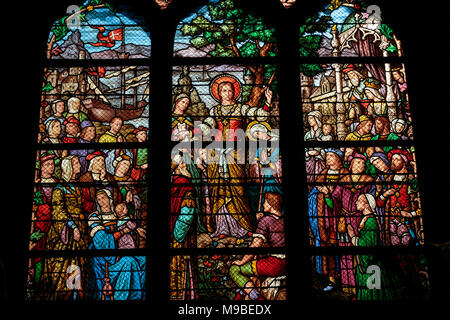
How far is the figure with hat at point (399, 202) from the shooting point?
22.2ft

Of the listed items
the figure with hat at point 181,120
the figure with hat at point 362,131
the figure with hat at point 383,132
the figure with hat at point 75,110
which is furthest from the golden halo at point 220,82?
the figure with hat at point 383,132

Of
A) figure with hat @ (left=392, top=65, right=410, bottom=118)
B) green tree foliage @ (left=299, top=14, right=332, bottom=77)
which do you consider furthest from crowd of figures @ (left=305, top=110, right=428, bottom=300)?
green tree foliage @ (left=299, top=14, right=332, bottom=77)

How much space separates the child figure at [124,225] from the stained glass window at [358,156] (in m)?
1.66

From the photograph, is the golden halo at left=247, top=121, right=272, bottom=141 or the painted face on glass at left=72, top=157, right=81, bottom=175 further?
the golden halo at left=247, top=121, right=272, bottom=141

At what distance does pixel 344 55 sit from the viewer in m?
7.42

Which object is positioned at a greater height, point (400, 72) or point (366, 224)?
point (400, 72)

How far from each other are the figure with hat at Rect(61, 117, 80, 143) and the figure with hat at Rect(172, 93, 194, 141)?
37.0 inches

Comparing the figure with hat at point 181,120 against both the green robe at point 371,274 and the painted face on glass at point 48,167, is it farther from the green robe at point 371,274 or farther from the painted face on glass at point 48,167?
the green robe at point 371,274

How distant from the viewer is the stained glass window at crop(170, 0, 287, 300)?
6625 millimetres

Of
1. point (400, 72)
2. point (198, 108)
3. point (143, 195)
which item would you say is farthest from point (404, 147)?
point (143, 195)

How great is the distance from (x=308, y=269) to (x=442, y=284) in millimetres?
1169

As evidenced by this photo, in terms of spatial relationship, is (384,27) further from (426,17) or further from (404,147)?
(404,147)

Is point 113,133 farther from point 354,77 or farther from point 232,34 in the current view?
point 354,77

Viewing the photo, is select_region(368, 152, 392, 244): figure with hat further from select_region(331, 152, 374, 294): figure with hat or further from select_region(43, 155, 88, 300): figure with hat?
select_region(43, 155, 88, 300): figure with hat
